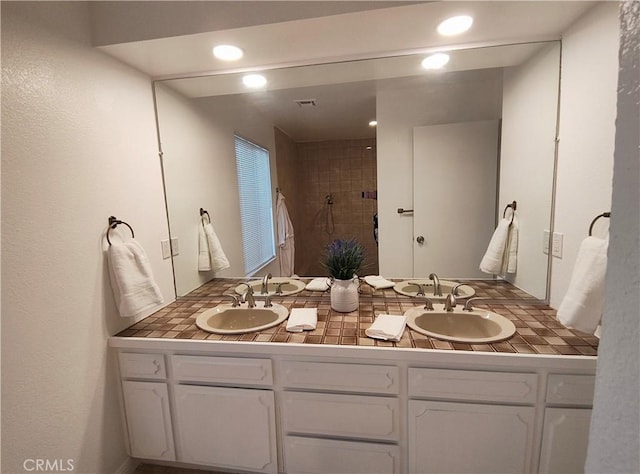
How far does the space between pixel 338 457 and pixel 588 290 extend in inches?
49.3

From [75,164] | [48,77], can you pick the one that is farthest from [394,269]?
[48,77]

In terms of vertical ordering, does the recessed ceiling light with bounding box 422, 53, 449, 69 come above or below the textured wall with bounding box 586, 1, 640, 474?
above

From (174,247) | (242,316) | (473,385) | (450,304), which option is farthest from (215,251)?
(473,385)

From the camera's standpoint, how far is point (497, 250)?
5.51ft

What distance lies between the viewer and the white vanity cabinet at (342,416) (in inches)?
49.0

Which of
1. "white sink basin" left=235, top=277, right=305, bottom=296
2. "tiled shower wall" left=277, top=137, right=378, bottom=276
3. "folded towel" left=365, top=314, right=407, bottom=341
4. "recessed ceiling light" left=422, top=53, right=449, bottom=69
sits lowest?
"folded towel" left=365, top=314, right=407, bottom=341

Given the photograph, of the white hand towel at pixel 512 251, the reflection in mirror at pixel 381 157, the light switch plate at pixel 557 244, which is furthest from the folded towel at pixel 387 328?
the light switch plate at pixel 557 244

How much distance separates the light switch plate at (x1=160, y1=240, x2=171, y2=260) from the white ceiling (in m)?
0.95

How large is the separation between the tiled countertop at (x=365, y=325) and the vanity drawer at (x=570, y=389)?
3.7 inches

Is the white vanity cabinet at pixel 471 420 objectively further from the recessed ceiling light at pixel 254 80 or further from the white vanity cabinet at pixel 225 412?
the recessed ceiling light at pixel 254 80

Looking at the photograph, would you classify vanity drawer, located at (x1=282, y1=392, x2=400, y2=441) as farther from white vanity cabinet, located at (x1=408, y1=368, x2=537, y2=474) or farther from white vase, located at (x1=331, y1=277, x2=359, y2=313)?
white vase, located at (x1=331, y1=277, x2=359, y2=313)

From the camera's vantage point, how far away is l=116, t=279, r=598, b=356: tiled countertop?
121 cm

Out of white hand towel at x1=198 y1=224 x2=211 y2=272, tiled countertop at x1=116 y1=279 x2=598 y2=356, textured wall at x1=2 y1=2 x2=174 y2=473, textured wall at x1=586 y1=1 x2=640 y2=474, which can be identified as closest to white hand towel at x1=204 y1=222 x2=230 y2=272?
white hand towel at x1=198 y1=224 x2=211 y2=272

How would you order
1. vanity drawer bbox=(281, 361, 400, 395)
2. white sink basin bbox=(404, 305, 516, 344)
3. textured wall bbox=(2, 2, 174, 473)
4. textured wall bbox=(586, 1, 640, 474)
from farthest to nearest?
1. white sink basin bbox=(404, 305, 516, 344)
2. vanity drawer bbox=(281, 361, 400, 395)
3. textured wall bbox=(2, 2, 174, 473)
4. textured wall bbox=(586, 1, 640, 474)
